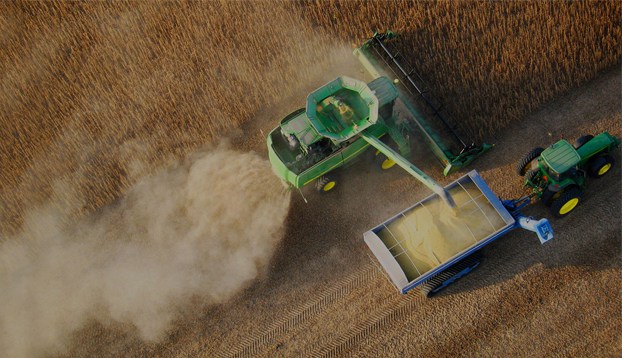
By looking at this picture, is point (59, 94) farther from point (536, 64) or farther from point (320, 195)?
point (536, 64)

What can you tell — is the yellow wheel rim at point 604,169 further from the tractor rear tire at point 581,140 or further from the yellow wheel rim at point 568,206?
the yellow wheel rim at point 568,206

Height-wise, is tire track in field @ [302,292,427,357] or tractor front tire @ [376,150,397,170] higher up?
tractor front tire @ [376,150,397,170]

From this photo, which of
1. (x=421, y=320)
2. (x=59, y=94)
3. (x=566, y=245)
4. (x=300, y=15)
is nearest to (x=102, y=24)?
(x=59, y=94)

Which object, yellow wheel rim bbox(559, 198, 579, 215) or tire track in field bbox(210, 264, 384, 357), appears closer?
yellow wheel rim bbox(559, 198, 579, 215)

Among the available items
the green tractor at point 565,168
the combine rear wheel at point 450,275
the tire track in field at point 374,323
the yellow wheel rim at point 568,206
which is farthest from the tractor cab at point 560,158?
the tire track in field at point 374,323

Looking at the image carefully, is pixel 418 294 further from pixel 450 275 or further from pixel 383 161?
pixel 383 161

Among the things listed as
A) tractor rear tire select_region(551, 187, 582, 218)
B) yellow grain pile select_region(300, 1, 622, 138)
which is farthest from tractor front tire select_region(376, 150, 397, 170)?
tractor rear tire select_region(551, 187, 582, 218)

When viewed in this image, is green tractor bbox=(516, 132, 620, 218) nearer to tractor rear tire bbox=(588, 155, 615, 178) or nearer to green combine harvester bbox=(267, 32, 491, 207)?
tractor rear tire bbox=(588, 155, 615, 178)

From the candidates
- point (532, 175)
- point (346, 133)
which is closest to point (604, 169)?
point (532, 175)
